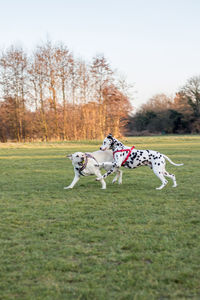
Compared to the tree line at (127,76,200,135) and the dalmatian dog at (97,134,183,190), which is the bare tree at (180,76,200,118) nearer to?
the tree line at (127,76,200,135)

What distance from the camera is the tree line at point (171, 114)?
3027 inches

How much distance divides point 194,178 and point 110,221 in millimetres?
5999

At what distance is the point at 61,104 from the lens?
41.6 m

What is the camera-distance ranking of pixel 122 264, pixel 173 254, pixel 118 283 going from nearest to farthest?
pixel 118 283 < pixel 122 264 < pixel 173 254

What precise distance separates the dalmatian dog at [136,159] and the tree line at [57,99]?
32.1 meters

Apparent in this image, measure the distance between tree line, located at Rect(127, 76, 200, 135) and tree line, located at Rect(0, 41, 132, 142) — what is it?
2759cm

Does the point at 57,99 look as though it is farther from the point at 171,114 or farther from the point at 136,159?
the point at 171,114

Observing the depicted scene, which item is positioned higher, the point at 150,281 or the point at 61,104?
the point at 61,104

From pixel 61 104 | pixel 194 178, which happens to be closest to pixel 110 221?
pixel 194 178

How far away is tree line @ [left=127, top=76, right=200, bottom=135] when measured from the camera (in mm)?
76875

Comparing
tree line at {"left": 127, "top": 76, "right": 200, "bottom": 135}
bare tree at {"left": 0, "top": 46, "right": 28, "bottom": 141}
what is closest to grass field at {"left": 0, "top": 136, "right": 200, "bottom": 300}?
bare tree at {"left": 0, "top": 46, "right": 28, "bottom": 141}

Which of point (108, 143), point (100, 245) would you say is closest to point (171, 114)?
point (108, 143)

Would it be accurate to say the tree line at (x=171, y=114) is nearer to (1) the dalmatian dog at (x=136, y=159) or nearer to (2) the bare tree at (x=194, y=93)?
(2) the bare tree at (x=194, y=93)

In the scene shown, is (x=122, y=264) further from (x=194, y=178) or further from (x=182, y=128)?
(x=182, y=128)
